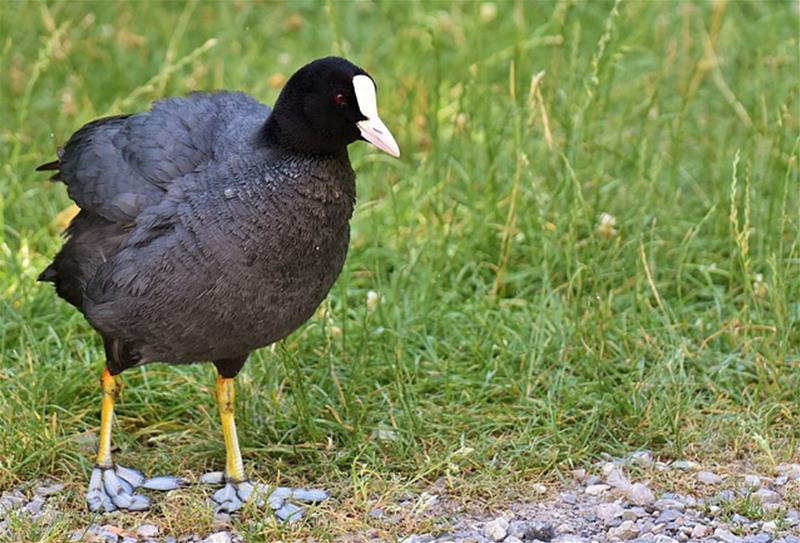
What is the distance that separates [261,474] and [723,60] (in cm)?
339

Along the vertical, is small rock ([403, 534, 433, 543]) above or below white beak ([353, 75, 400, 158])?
below

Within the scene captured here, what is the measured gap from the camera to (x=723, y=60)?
6438mm

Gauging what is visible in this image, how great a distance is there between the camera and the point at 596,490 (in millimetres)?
3902

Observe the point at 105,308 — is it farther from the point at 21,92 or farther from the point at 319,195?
the point at 21,92

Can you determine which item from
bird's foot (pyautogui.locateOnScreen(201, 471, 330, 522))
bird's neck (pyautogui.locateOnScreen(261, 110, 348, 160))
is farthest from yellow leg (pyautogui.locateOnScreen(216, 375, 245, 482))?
bird's neck (pyautogui.locateOnScreen(261, 110, 348, 160))

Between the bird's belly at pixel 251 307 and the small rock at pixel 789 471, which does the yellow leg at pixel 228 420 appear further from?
the small rock at pixel 789 471

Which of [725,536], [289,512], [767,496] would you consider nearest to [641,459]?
[767,496]

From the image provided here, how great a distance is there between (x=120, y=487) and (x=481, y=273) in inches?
67.4

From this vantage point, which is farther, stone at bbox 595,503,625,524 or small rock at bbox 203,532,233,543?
stone at bbox 595,503,625,524

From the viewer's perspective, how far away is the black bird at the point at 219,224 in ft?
11.9

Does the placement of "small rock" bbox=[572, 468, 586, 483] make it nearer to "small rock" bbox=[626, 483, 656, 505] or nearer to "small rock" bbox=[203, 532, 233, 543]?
"small rock" bbox=[626, 483, 656, 505]

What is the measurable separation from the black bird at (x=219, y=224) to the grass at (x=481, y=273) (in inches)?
16.7

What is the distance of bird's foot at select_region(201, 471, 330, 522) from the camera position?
3809mm

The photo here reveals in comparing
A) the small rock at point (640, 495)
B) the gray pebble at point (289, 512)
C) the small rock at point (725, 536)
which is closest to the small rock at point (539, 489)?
the small rock at point (640, 495)
